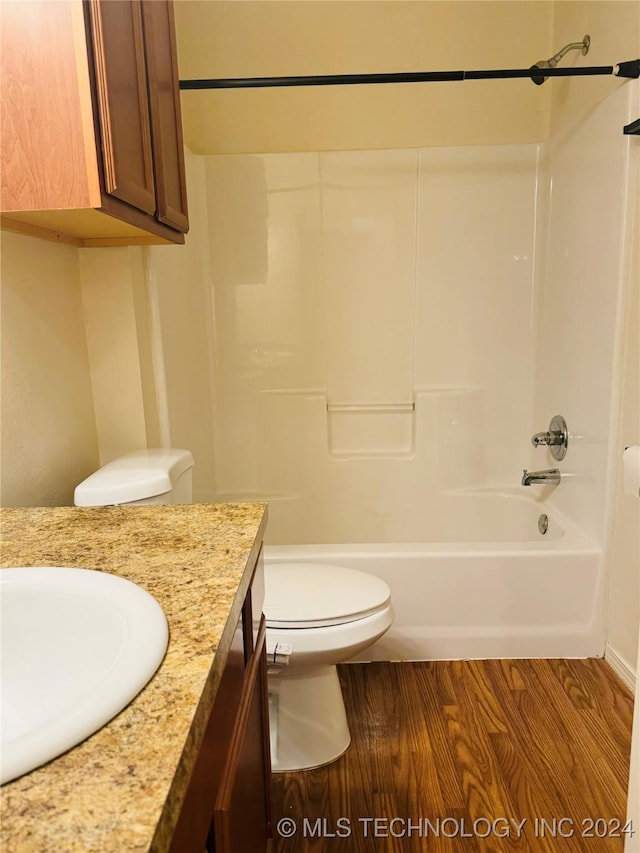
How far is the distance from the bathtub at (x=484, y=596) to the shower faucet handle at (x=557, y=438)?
0.41 m

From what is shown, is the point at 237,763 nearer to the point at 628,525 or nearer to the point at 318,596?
the point at 318,596

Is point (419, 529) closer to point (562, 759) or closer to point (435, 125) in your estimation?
point (562, 759)

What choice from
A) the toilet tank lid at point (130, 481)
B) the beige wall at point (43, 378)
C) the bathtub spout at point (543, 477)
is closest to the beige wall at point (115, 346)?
the beige wall at point (43, 378)

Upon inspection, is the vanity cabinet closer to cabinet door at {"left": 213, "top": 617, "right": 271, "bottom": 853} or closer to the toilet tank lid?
cabinet door at {"left": 213, "top": 617, "right": 271, "bottom": 853}

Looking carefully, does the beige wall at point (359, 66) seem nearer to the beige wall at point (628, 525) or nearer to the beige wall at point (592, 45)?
the beige wall at point (592, 45)

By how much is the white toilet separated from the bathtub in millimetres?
273

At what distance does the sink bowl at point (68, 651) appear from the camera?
549mm

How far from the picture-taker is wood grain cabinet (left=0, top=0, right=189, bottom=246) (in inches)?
38.1

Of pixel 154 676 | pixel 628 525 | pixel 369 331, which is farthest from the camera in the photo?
pixel 369 331

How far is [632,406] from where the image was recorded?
1887 millimetres

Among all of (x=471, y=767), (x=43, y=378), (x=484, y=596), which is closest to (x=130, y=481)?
(x=43, y=378)

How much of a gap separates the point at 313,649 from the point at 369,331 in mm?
1594

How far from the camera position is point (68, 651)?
76cm

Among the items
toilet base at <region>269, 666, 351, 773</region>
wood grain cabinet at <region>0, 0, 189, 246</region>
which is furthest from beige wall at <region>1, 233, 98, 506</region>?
toilet base at <region>269, 666, 351, 773</region>
